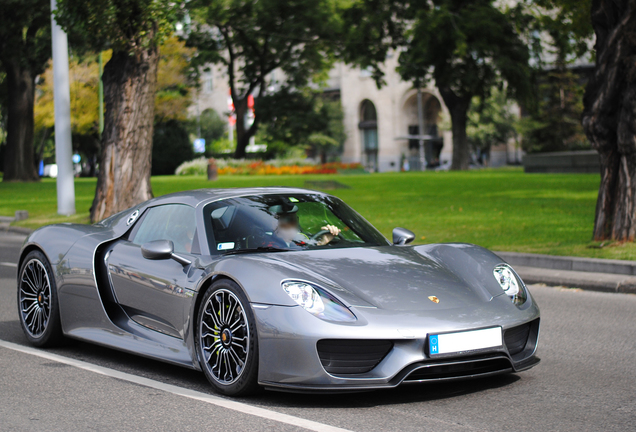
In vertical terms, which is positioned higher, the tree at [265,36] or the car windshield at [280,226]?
the tree at [265,36]

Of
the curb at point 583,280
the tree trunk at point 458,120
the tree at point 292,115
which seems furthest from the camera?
the tree at point 292,115

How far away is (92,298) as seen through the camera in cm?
582

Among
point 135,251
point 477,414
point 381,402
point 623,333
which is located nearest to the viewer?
point 477,414

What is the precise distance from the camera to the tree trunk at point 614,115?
35.1 feet

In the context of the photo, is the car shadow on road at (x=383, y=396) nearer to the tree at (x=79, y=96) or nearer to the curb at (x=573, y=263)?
the curb at (x=573, y=263)

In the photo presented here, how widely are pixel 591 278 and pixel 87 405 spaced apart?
6.62 m

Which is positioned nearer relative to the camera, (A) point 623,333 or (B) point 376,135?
(A) point 623,333

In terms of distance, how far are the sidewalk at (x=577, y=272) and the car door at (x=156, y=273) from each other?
5480mm

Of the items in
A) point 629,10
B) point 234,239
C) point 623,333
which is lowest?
point 623,333

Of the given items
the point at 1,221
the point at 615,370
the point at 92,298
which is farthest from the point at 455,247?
the point at 1,221

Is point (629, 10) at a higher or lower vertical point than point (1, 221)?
higher

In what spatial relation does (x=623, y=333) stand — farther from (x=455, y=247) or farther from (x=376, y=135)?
(x=376, y=135)

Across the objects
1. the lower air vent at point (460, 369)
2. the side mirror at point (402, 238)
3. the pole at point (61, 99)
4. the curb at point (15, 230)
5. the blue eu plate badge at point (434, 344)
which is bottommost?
the curb at point (15, 230)

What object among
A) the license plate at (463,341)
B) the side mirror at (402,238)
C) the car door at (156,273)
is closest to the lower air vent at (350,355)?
the license plate at (463,341)
